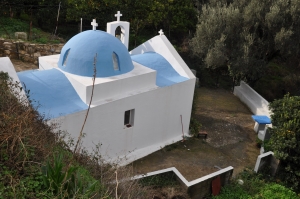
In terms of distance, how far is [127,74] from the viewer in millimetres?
11172

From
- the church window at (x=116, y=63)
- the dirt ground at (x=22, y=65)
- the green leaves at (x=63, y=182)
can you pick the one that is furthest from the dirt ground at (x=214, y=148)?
the dirt ground at (x=22, y=65)

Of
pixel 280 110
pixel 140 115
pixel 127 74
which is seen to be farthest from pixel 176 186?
pixel 280 110

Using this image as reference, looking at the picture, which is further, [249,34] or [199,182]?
[249,34]

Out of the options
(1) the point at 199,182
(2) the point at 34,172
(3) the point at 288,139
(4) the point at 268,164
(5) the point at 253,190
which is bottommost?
(5) the point at 253,190

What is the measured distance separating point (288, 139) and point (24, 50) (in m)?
12.6

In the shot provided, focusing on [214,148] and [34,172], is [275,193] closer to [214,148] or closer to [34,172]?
[214,148]

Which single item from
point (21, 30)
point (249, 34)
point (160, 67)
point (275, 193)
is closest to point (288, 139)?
point (275, 193)

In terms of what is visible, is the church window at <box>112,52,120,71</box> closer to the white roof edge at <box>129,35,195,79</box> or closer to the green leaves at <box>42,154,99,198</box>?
the white roof edge at <box>129,35,195,79</box>

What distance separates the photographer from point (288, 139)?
38.6 feet

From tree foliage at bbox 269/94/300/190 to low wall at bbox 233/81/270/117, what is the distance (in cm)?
456

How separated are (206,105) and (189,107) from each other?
4424 millimetres

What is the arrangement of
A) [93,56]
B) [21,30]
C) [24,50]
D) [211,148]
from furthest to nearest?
[21,30]
[24,50]
[211,148]
[93,56]

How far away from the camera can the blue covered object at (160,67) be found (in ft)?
41.7

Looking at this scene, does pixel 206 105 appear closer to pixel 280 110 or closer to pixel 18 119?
pixel 280 110
